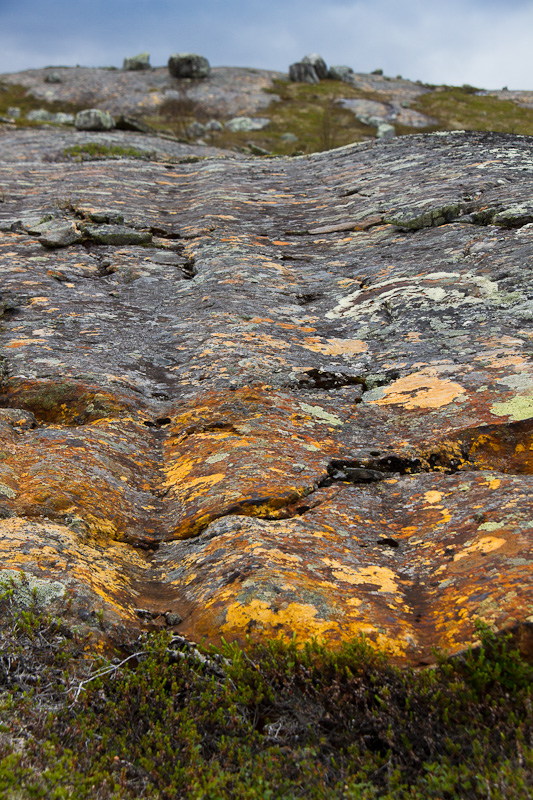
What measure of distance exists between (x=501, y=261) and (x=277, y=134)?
4462cm

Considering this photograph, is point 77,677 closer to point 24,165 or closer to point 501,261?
point 501,261

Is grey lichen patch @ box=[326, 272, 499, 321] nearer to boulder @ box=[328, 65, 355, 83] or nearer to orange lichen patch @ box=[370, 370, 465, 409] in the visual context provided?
orange lichen patch @ box=[370, 370, 465, 409]

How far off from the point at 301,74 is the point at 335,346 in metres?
68.4

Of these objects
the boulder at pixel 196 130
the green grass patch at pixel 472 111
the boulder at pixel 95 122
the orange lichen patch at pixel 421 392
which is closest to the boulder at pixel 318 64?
the green grass patch at pixel 472 111

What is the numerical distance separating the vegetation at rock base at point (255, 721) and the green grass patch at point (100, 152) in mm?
16817

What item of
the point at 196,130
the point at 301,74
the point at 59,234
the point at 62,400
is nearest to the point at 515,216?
the point at 62,400

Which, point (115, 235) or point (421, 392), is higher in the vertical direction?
point (115, 235)

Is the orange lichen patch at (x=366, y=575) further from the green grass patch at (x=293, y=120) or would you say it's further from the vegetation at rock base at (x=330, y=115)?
the vegetation at rock base at (x=330, y=115)

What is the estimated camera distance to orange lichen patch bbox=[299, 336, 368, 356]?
23.0 ft

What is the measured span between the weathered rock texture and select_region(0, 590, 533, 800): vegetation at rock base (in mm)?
234

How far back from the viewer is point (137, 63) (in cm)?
6309

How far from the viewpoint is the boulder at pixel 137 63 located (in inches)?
2478

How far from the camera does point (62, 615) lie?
3354 mm

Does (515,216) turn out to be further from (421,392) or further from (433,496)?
(433,496)
